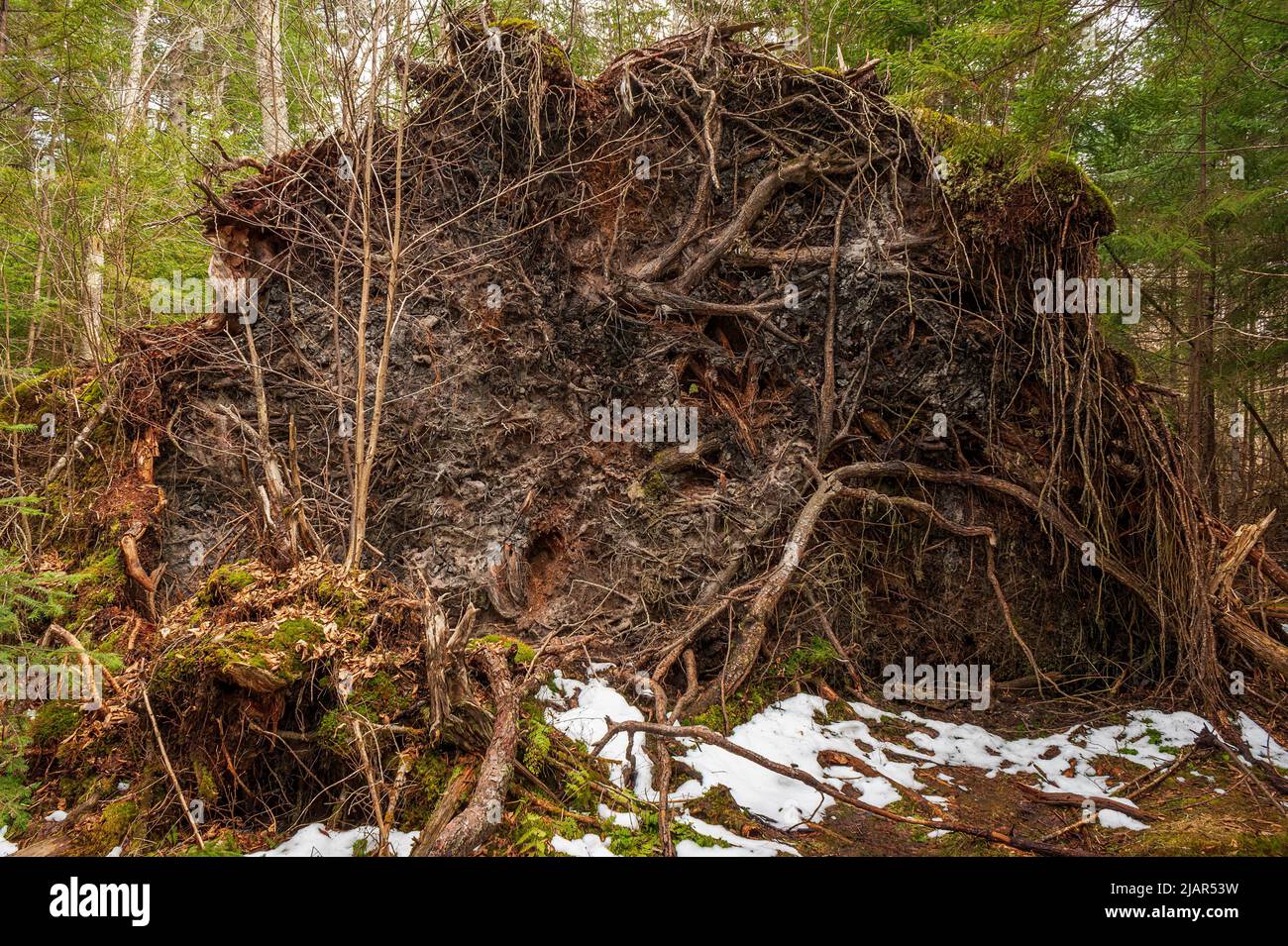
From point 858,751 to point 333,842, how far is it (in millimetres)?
3293

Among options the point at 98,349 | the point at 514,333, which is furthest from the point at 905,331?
the point at 98,349

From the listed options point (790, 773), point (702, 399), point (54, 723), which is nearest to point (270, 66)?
point (702, 399)

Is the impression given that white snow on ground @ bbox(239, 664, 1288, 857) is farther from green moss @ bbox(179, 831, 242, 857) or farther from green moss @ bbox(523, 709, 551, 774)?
green moss @ bbox(523, 709, 551, 774)

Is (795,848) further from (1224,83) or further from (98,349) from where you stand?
(1224,83)

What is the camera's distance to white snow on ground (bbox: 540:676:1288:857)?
3611 mm

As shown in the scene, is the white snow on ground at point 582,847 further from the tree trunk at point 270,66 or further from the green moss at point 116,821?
the tree trunk at point 270,66

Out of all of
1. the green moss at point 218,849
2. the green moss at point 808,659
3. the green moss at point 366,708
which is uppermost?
the green moss at point 366,708

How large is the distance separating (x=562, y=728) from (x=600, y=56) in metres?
8.88

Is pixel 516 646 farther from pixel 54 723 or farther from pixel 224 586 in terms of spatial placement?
pixel 54 723

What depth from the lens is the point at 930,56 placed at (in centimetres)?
673

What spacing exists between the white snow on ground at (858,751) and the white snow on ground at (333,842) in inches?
41.8

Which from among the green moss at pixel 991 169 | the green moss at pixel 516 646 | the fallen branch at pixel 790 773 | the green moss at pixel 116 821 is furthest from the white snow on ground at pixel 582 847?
the green moss at pixel 991 169

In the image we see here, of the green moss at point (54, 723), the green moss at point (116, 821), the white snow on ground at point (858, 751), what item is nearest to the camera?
the green moss at point (116, 821)

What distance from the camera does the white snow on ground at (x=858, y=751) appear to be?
3611mm
